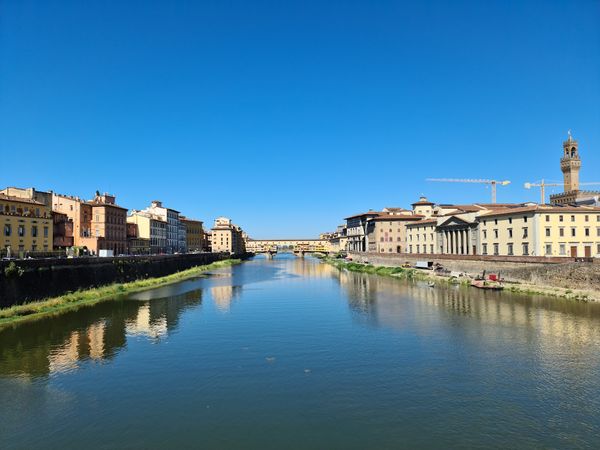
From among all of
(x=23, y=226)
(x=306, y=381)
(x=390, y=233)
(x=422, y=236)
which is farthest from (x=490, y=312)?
(x=390, y=233)

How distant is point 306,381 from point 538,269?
3962 cm

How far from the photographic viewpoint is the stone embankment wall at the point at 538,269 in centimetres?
4225

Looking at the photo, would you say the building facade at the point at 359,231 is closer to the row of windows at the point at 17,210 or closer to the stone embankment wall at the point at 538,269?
the stone embankment wall at the point at 538,269

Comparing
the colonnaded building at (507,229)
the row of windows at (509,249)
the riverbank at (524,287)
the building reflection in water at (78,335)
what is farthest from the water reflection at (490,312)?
the building reflection in water at (78,335)

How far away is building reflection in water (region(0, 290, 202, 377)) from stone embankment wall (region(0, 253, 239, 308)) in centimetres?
454

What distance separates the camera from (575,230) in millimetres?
54031

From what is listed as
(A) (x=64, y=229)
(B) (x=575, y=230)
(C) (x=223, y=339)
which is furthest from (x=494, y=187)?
(C) (x=223, y=339)

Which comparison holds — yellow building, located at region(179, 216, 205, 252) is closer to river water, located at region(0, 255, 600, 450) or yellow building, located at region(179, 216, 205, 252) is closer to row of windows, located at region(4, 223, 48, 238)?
row of windows, located at region(4, 223, 48, 238)

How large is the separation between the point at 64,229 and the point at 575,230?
2815 inches

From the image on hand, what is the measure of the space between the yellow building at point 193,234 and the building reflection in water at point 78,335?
101 metres

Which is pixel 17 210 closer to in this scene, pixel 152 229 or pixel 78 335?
pixel 78 335

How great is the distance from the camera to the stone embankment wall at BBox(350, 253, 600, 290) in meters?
42.2

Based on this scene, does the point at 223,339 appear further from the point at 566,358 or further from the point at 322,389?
the point at 566,358

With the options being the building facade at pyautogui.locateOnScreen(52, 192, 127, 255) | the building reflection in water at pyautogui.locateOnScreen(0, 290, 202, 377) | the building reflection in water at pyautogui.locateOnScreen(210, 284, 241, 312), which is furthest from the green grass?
the building facade at pyautogui.locateOnScreen(52, 192, 127, 255)
